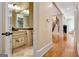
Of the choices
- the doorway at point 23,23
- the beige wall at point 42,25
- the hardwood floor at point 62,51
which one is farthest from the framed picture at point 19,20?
the beige wall at point 42,25

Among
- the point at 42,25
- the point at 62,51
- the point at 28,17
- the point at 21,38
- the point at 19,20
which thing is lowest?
the point at 62,51

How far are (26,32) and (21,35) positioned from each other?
607mm

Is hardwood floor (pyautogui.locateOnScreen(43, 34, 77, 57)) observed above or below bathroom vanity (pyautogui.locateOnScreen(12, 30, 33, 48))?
below

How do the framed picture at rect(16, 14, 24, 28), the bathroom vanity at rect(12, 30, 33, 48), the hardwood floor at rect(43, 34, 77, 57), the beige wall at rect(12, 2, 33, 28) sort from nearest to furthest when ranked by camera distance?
the hardwood floor at rect(43, 34, 77, 57) → the bathroom vanity at rect(12, 30, 33, 48) → the beige wall at rect(12, 2, 33, 28) → the framed picture at rect(16, 14, 24, 28)

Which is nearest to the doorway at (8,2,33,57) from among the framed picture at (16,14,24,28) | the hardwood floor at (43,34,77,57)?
the framed picture at (16,14,24,28)

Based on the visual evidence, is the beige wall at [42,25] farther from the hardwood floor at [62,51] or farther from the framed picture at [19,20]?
the framed picture at [19,20]

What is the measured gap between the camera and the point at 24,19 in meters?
8.72

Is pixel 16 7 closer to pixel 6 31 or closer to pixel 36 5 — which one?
pixel 36 5

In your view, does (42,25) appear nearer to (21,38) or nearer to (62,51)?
(62,51)

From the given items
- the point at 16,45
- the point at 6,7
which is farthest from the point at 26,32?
the point at 6,7

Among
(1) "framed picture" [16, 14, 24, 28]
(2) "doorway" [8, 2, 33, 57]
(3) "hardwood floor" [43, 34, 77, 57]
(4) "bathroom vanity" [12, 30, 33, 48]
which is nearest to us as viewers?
(3) "hardwood floor" [43, 34, 77, 57]

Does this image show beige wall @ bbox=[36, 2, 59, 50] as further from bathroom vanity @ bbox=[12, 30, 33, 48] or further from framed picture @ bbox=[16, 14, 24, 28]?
framed picture @ bbox=[16, 14, 24, 28]

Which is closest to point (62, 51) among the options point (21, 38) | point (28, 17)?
point (21, 38)

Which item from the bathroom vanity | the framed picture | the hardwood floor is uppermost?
the framed picture
